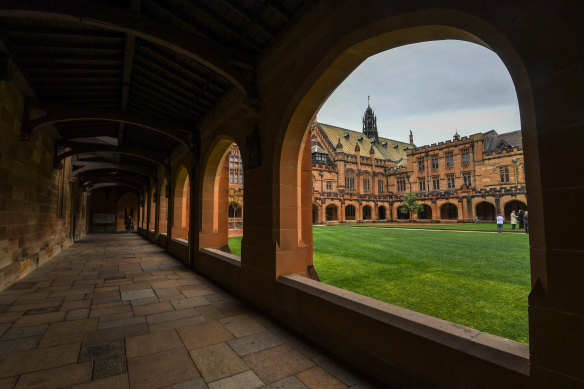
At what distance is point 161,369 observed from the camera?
2.30 metres

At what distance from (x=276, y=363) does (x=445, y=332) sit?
142cm

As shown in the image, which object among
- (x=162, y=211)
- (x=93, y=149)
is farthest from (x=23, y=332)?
(x=162, y=211)

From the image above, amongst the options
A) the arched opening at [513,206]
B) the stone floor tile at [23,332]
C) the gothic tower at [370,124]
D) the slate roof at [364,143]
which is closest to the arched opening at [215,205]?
the stone floor tile at [23,332]

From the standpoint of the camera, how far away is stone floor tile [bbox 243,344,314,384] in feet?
7.26

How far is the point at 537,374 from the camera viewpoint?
139 centimetres

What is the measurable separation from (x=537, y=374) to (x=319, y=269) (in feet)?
16.0

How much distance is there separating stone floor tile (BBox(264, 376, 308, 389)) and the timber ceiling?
3496mm

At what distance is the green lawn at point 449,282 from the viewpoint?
137 inches

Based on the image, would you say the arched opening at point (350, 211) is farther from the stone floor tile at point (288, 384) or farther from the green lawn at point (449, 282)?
the stone floor tile at point (288, 384)

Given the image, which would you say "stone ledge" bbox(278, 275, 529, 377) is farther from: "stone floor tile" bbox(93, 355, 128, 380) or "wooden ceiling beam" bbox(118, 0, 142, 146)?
"wooden ceiling beam" bbox(118, 0, 142, 146)

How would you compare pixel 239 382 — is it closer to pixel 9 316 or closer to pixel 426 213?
pixel 9 316

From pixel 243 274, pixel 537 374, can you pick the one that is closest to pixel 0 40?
pixel 243 274

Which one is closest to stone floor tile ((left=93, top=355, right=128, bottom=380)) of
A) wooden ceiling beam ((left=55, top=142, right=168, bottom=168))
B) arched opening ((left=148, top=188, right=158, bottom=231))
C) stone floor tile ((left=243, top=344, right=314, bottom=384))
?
stone floor tile ((left=243, top=344, right=314, bottom=384))

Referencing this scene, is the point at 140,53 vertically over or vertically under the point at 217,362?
over
